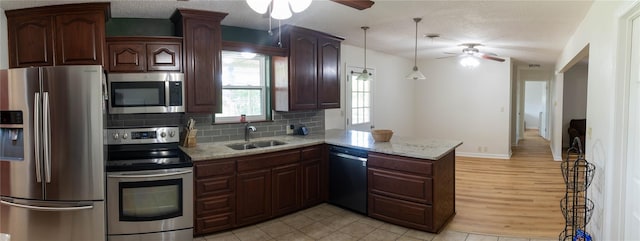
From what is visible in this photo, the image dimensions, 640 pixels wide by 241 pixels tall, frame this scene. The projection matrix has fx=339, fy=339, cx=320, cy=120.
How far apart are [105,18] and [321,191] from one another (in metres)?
2.79

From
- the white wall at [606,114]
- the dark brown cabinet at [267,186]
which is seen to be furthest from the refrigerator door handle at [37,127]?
the white wall at [606,114]

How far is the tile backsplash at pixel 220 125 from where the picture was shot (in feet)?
11.0

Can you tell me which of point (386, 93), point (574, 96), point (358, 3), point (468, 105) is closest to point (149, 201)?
point (358, 3)

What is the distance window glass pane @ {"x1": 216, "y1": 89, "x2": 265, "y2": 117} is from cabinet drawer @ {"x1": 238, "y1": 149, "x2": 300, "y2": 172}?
2.72 ft

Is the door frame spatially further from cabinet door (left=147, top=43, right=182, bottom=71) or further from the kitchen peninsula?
cabinet door (left=147, top=43, right=182, bottom=71)

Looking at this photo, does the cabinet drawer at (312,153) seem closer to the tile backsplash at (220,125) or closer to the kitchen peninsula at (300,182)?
the kitchen peninsula at (300,182)

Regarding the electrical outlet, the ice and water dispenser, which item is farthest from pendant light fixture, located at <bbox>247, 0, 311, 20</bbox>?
the electrical outlet

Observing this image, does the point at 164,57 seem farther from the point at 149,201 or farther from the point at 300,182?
the point at 300,182

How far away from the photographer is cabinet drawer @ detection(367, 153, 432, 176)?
308 cm

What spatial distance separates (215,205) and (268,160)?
2.13 feet

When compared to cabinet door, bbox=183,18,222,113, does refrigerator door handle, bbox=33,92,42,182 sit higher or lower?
lower

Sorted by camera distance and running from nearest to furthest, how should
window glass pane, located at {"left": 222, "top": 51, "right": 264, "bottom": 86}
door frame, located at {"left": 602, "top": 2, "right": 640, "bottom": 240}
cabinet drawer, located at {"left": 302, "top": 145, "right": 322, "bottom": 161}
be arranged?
1. door frame, located at {"left": 602, "top": 2, "right": 640, "bottom": 240}
2. cabinet drawer, located at {"left": 302, "top": 145, "right": 322, "bottom": 161}
3. window glass pane, located at {"left": 222, "top": 51, "right": 264, "bottom": 86}

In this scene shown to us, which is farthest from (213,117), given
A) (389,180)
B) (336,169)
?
(389,180)

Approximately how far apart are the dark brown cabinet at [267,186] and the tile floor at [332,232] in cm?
12
